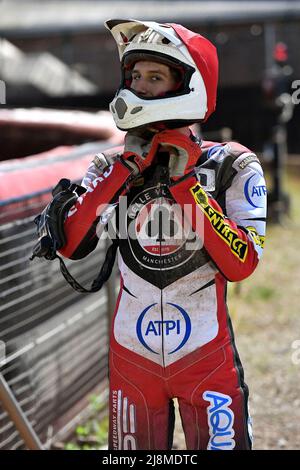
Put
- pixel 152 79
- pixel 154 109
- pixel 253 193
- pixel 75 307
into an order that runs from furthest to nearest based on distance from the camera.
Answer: pixel 75 307, pixel 253 193, pixel 152 79, pixel 154 109

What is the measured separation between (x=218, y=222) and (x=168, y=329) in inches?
16.9

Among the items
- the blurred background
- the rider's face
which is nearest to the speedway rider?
the rider's face

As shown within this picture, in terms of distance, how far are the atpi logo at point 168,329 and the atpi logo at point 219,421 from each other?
7.5 inches

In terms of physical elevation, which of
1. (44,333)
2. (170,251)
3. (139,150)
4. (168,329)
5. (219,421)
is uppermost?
(139,150)

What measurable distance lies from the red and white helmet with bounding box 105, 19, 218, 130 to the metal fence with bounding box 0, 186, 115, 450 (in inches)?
54.6

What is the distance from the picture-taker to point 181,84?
2643 mm

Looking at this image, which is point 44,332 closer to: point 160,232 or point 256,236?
point 160,232

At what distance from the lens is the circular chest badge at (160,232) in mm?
2721

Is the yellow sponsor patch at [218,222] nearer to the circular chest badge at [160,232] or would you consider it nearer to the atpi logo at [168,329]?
the circular chest badge at [160,232]

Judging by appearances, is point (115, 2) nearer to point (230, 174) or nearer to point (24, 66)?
point (24, 66)

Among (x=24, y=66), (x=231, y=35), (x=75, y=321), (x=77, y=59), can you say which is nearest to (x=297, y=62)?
(x=231, y=35)

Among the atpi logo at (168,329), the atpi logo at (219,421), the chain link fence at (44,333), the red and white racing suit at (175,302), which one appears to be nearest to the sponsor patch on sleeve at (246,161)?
the red and white racing suit at (175,302)

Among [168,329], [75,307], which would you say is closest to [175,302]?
[168,329]

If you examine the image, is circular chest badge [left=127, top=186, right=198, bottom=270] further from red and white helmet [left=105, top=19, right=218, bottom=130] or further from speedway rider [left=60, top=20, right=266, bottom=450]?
red and white helmet [left=105, top=19, right=218, bottom=130]
